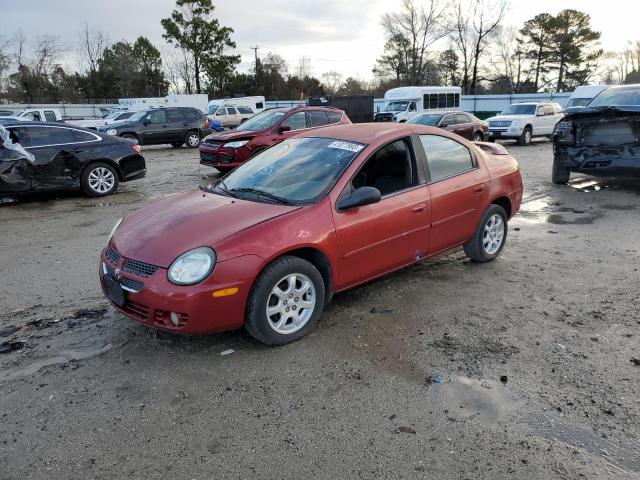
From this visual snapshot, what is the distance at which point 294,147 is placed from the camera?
4918 mm

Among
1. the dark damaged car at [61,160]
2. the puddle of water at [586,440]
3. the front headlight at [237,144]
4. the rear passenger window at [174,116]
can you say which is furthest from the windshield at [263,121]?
the puddle of water at [586,440]

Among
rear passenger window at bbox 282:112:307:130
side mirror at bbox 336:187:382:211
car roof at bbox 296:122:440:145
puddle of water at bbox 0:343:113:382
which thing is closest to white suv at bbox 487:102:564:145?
rear passenger window at bbox 282:112:307:130

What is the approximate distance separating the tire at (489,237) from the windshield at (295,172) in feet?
5.95

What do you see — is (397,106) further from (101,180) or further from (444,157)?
(444,157)

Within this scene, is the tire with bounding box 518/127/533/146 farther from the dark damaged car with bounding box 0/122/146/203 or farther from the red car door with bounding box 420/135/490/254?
the red car door with bounding box 420/135/490/254

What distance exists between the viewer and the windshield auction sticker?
444 cm

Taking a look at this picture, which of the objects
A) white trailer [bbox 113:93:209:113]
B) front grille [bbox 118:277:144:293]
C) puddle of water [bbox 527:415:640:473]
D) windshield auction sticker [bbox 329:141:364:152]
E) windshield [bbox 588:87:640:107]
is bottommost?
puddle of water [bbox 527:415:640:473]

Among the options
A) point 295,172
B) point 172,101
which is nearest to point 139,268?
point 295,172

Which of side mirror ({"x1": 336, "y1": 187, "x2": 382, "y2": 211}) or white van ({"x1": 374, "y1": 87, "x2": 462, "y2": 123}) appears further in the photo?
white van ({"x1": 374, "y1": 87, "x2": 462, "y2": 123})

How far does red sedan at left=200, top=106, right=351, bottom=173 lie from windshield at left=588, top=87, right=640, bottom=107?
235 inches

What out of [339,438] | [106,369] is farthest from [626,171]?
[106,369]

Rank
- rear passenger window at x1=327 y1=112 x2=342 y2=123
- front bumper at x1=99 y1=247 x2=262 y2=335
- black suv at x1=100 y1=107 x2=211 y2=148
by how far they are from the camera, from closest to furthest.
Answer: front bumper at x1=99 y1=247 x2=262 y2=335 → rear passenger window at x1=327 y1=112 x2=342 y2=123 → black suv at x1=100 y1=107 x2=211 y2=148

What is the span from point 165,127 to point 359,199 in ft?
60.0

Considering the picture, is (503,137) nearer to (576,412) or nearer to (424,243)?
(424,243)
